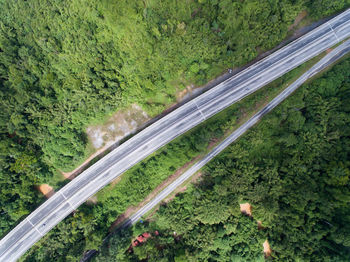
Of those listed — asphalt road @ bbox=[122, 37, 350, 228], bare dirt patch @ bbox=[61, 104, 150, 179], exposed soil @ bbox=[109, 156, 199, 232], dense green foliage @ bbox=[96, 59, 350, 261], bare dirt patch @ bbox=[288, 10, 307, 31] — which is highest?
bare dirt patch @ bbox=[61, 104, 150, 179]

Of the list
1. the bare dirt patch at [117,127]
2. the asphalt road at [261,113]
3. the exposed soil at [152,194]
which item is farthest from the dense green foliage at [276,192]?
the bare dirt patch at [117,127]

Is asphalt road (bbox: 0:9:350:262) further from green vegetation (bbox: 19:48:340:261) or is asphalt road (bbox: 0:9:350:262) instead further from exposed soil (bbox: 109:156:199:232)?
exposed soil (bbox: 109:156:199:232)

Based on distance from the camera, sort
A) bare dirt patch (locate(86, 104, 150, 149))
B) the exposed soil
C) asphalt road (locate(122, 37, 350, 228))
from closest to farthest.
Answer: asphalt road (locate(122, 37, 350, 228)), the exposed soil, bare dirt patch (locate(86, 104, 150, 149))

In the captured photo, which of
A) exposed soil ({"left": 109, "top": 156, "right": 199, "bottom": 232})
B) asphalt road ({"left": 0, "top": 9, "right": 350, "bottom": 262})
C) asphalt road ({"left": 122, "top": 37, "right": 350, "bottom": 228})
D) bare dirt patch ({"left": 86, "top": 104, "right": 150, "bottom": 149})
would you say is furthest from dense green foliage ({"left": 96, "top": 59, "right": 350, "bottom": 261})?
bare dirt patch ({"left": 86, "top": 104, "right": 150, "bottom": 149})

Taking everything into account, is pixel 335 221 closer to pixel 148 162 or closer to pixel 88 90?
pixel 148 162

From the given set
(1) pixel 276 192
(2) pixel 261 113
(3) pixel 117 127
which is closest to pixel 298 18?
(2) pixel 261 113

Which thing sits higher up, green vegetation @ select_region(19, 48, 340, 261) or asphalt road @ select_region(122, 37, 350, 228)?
green vegetation @ select_region(19, 48, 340, 261)

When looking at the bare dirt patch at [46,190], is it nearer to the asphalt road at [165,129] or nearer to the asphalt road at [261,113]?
the asphalt road at [165,129]
